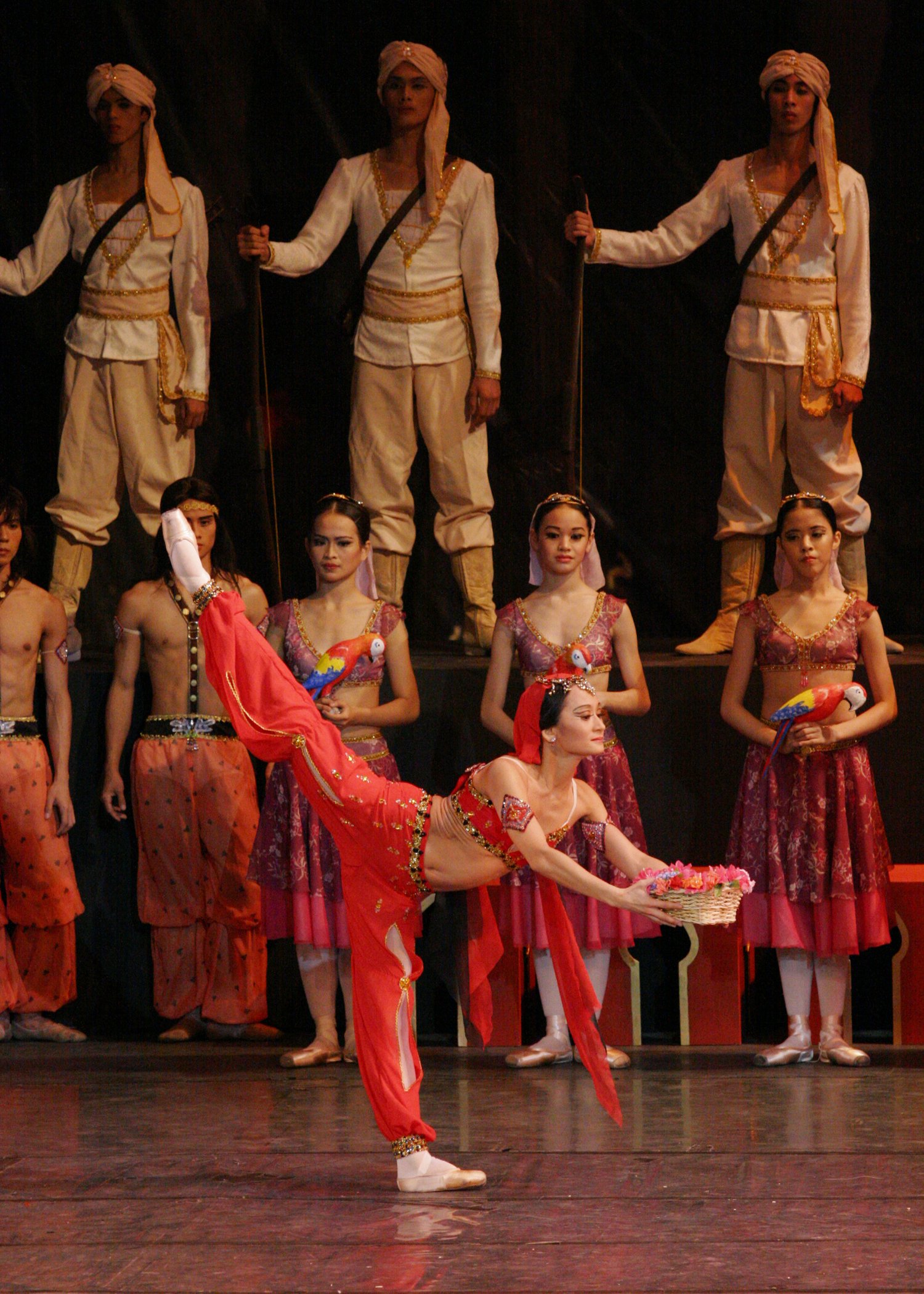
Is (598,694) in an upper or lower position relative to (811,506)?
lower

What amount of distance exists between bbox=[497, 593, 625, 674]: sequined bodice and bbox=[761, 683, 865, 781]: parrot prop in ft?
1.66

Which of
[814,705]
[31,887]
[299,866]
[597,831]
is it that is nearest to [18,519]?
[31,887]

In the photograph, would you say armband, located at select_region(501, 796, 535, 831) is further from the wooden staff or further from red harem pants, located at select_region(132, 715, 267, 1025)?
the wooden staff

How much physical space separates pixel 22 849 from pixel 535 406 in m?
2.57

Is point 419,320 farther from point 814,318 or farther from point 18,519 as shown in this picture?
point 18,519

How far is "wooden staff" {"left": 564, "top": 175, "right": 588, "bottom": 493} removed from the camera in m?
5.52

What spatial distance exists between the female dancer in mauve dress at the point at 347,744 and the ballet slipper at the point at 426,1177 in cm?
127

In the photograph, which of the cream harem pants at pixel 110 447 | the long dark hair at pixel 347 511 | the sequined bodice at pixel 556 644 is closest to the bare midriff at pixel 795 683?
the sequined bodice at pixel 556 644

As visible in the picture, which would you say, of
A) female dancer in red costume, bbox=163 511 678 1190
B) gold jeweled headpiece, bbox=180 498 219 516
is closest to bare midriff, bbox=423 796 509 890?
female dancer in red costume, bbox=163 511 678 1190

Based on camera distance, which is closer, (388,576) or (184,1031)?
(184,1031)

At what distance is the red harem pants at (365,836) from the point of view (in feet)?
11.4

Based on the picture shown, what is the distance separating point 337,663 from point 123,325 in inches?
68.6

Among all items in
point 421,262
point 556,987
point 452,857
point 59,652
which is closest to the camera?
point 452,857

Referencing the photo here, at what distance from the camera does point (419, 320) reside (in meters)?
5.72
